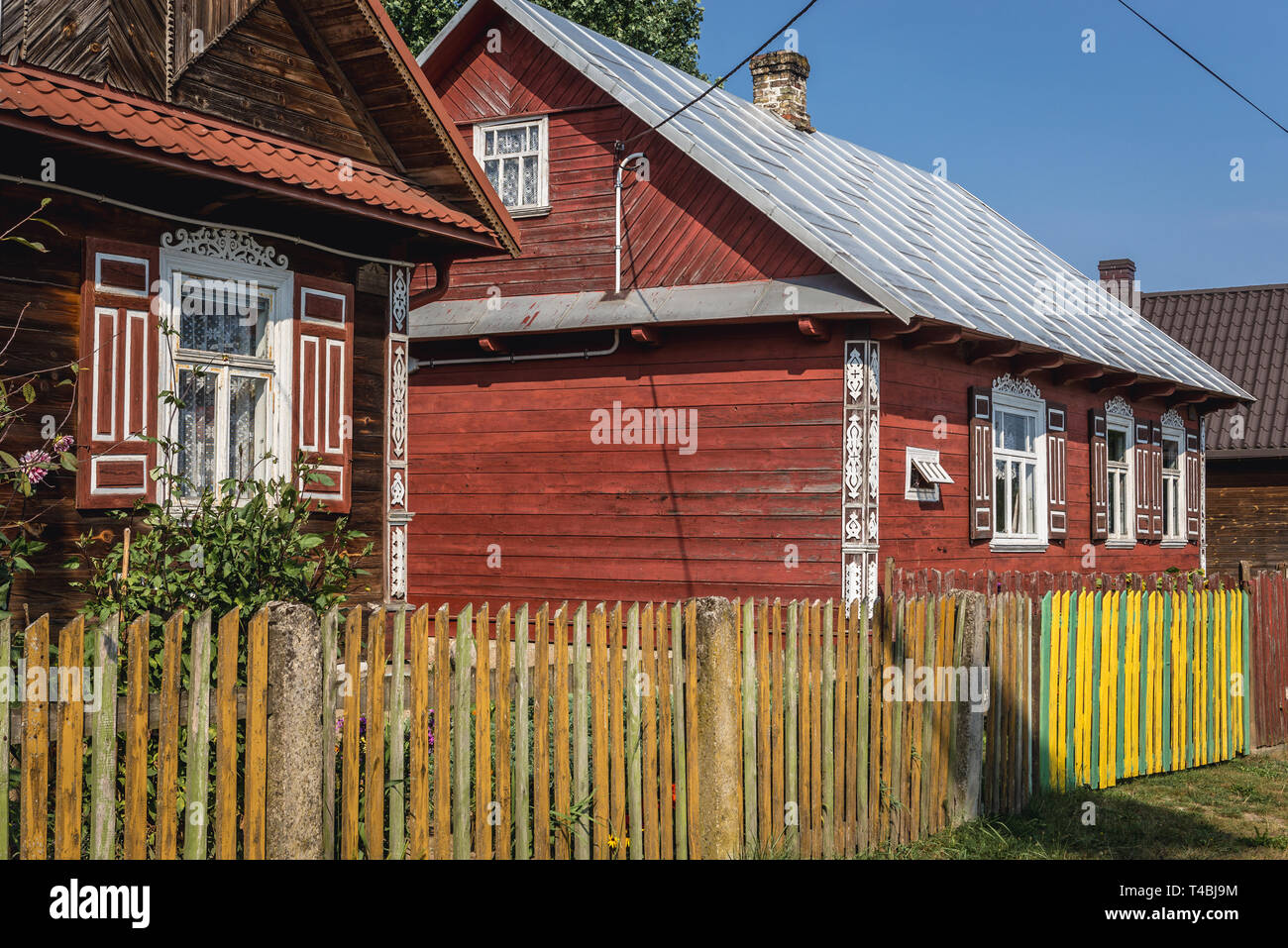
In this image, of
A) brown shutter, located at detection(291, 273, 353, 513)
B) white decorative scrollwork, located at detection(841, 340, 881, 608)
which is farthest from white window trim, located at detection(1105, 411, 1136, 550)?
brown shutter, located at detection(291, 273, 353, 513)

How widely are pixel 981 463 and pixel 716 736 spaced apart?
10612mm

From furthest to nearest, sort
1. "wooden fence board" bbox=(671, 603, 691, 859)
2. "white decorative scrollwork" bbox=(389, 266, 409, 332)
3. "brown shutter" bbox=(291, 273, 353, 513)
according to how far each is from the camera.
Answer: "white decorative scrollwork" bbox=(389, 266, 409, 332), "brown shutter" bbox=(291, 273, 353, 513), "wooden fence board" bbox=(671, 603, 691, 859)

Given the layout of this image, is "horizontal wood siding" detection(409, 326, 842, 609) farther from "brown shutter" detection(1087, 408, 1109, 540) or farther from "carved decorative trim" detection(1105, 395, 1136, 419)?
"carved decorative trim" detection(1105, 395, 1136, 419)

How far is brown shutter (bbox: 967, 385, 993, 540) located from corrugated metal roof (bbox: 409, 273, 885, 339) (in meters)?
3.04

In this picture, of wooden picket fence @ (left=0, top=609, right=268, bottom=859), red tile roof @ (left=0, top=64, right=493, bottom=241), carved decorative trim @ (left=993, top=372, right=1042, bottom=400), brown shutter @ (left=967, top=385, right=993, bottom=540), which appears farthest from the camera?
carved decorative trim @ (left=993, top=372, right=1042, bottom=400)

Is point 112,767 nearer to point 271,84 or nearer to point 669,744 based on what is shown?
point 669,744

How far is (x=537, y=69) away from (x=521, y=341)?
329 centimetres

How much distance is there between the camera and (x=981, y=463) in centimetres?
1598

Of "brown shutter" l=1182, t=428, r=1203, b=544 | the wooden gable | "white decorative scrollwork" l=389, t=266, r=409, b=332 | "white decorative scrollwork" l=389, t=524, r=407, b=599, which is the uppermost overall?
the wooden gable

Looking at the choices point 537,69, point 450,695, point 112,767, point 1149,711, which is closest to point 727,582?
point 1149,711

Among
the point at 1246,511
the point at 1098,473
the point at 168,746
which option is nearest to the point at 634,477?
the point at 1098,473

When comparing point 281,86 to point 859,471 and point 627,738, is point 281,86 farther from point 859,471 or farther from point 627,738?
point 859,471

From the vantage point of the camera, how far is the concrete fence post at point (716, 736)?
608cm

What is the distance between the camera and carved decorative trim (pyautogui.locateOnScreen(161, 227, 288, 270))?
8.73 metres
